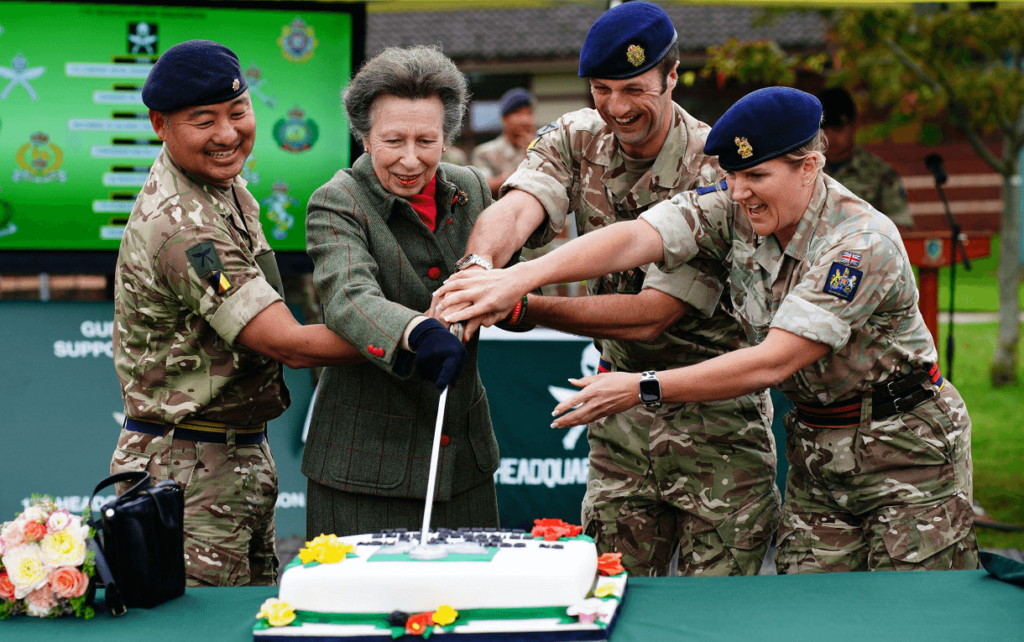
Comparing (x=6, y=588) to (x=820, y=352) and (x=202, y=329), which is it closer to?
(x=202, y=329)

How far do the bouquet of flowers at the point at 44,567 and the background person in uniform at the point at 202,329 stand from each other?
50 cm

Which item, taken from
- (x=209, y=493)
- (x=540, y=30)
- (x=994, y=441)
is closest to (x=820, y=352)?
A: (x=209, y=493)

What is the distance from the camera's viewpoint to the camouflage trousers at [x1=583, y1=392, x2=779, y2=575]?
2930 millimetres

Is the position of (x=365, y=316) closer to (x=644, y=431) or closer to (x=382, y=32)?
(x=644, y=431)

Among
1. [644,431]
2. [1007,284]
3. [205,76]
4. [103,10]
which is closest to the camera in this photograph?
[205,76]

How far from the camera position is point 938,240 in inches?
229

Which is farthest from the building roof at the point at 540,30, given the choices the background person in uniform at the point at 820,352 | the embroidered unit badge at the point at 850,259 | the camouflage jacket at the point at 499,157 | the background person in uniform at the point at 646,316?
the embroidered unit badge at the point at 850,259

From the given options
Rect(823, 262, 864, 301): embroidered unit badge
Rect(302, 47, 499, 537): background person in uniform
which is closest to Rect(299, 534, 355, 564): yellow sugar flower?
Rect(302, 47, 499, 537): background person in uniform

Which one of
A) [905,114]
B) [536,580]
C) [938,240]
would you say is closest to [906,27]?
[905,114]

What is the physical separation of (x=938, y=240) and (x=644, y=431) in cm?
363

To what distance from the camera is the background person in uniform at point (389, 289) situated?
8.13 feet

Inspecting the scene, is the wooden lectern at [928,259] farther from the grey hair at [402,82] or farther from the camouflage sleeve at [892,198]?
the grey hair at [402,82]

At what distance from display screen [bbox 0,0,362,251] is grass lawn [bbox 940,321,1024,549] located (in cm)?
418

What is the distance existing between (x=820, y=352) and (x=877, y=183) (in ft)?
14.3
